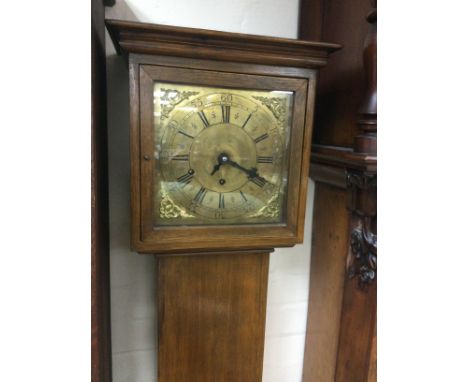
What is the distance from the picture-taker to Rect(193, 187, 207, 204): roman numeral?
2.49 feet

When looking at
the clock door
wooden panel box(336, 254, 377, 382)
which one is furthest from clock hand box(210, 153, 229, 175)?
wooden panel box(336, 254, 377, 382)

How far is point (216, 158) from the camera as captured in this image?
0.75 m

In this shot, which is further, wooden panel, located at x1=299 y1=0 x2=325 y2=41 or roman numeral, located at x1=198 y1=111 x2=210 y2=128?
wooden panel, located at x1=299 y1=0 x2=325 y2=41

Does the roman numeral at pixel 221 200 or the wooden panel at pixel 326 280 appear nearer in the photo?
the roman numeral at pixel 221 200

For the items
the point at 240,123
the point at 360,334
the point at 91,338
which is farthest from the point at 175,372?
the point at 240,123

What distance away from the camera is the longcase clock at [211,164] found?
69cm

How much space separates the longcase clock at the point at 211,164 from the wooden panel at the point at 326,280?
0.21m

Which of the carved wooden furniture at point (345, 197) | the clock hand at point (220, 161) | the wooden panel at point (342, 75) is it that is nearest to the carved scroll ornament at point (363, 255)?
the carved wooden furniture at point (345, 197)

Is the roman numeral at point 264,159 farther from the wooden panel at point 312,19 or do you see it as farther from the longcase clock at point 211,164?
the wooden panel at point 312,19

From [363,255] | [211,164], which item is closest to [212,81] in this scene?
[211,164]

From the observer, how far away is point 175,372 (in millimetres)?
866

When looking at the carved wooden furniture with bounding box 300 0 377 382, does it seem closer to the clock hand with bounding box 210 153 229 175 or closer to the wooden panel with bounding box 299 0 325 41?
the wooden panel with bounding box 299 0 325 41

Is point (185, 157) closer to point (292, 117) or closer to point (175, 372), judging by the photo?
point (292, 117)

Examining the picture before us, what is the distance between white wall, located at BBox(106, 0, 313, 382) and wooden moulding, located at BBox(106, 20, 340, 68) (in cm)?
24
